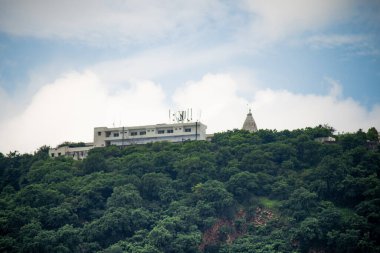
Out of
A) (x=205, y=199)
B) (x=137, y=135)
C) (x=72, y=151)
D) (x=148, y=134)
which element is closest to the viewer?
(x=205, y=199)

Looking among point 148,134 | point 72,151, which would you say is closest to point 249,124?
point 148,134

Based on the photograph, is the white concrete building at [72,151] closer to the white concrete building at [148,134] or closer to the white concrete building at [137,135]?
the white concrete building at [137,135]

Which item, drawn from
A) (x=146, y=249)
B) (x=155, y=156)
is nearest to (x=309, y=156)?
(x=155, y=156)

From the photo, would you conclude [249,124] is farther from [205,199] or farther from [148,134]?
[205,199]

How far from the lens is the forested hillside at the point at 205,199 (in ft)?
161

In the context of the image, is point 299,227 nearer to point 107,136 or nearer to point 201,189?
point 201,189

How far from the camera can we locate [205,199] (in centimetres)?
5444

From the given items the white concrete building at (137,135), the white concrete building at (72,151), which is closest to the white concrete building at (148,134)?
the white concrete building at (137,135)

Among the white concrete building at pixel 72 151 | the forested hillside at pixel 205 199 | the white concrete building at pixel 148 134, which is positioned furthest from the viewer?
the white concrete building at pixel 72 151

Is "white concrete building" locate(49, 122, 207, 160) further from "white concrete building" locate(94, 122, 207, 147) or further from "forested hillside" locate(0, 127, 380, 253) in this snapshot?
"forested hillside" locate(0, 127, 380, 253)

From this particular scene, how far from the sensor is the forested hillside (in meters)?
49.2

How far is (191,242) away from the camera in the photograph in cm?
4947

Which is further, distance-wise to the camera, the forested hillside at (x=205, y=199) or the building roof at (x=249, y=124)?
the building roof at (x=249, y=124)

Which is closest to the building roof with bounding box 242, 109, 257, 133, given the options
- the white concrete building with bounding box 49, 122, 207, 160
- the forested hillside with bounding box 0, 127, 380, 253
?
the white concrete building with bounding box 49, 122, 207, 160
